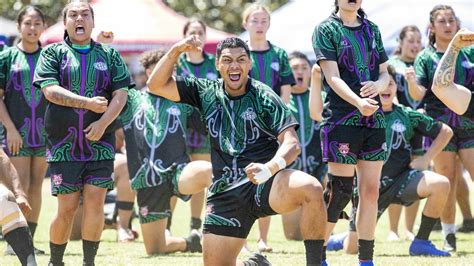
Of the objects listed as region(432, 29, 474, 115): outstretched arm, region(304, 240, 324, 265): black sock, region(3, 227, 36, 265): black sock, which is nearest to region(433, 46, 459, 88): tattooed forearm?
region(432, 29, 474, 115): outstretched arm

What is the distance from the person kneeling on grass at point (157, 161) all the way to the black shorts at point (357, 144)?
1.95 metres

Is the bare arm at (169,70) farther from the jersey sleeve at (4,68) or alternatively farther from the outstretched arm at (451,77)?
the jersey sleeve at (4,68)

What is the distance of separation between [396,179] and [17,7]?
2437 cm

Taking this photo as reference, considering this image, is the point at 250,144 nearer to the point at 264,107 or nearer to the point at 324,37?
the point at 264,107

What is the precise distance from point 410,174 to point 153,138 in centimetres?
238

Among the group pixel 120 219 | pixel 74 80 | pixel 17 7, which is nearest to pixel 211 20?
pixel 17 7

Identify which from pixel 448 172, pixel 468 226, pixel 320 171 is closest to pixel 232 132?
pixel 448 172

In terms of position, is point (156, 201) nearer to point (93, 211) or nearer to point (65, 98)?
point (93, 211)

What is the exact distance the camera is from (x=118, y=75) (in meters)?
8.23

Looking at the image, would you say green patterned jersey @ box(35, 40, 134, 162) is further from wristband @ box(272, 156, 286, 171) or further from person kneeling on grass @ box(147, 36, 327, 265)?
wristband @ box(272, 156, 286, 171)

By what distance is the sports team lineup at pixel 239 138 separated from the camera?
23.4 ft

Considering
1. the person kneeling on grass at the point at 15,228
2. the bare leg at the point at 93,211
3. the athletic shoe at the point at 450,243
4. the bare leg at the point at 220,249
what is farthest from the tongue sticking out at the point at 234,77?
the athletic shoe at the point at 450,243

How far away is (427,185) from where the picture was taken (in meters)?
9.52

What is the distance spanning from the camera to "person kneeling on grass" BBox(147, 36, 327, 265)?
277 inches
